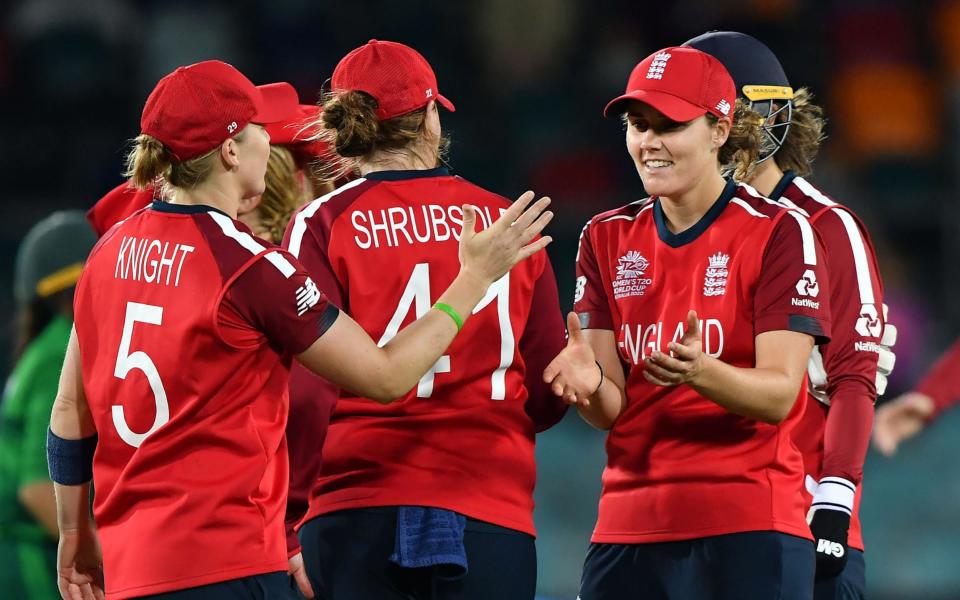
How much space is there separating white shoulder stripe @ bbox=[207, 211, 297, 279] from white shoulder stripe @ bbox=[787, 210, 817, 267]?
1248 mm

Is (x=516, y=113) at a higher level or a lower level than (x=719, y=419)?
higher

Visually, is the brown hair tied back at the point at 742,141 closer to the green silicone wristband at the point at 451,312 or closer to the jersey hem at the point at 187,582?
the green silicone wristband at the point at 451,312

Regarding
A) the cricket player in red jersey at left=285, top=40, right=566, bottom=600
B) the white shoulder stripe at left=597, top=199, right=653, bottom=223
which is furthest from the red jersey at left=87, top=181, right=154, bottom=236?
the white shoulder stripe at left=597, top=199, right=653, bottom=223

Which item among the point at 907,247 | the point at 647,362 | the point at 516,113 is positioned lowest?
the point at 647,362

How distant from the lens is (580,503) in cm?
795

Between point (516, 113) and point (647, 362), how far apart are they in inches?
A: 301

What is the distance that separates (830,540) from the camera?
3801mm

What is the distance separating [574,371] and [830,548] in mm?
850

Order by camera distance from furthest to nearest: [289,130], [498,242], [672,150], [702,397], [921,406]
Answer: [921,406] < [289,130] < [672,150] < [702,397] < [498,242]

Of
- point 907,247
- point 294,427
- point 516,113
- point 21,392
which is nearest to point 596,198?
point 516,113

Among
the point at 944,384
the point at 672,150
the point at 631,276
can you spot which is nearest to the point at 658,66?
the point at 672,150

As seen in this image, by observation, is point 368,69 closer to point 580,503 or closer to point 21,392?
point 21,392

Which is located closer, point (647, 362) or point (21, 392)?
point (647, 362)

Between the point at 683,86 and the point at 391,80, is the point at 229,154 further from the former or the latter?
the point at 683,86
